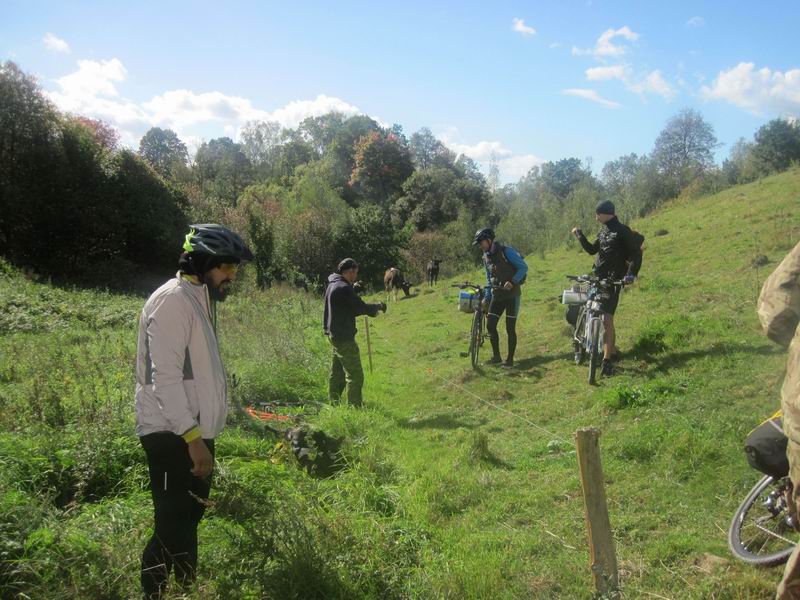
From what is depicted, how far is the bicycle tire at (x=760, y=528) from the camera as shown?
3.03 metres

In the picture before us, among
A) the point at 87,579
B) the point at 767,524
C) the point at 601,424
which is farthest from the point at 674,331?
the point at 87,579

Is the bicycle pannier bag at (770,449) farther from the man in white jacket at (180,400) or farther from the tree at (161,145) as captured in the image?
the tree at (161,145)

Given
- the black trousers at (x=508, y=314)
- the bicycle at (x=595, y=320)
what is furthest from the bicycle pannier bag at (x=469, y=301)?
the bicycle at (x=595, y=320)

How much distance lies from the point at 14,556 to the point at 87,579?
515 mm

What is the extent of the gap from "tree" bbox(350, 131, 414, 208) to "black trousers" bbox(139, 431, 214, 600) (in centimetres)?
4556

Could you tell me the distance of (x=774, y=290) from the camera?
224cm

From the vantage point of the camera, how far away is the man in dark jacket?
7098 mm

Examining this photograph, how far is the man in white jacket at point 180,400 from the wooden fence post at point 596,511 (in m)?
1.88

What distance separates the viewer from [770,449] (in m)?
2.89

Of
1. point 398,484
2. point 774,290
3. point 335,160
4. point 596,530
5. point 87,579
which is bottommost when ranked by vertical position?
point 398,484

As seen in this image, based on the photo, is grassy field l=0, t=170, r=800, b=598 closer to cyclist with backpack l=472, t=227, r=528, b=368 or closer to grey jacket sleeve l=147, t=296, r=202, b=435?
cyclist with backpack l=472, t=227, r=528, b=368

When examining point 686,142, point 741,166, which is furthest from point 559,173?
point 741,166

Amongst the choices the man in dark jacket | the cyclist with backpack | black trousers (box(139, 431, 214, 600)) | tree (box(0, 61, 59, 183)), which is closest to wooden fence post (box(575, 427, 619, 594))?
black trousers (box(139, 431, 214, 600))

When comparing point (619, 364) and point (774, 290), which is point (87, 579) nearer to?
point (774, 290)
